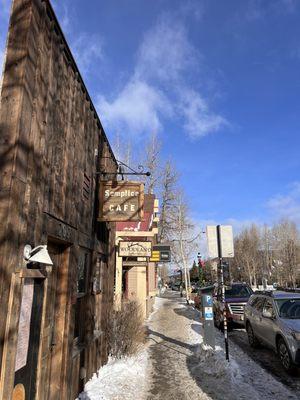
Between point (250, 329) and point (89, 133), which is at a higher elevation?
point (89, 133)

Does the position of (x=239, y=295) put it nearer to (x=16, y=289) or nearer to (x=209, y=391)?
(x=209, y=391)

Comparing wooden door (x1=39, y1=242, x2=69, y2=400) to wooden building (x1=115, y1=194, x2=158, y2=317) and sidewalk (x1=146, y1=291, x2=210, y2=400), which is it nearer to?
sidewalk (x1=146, y1=291, x2=210, y2=400)

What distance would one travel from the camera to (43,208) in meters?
4.48

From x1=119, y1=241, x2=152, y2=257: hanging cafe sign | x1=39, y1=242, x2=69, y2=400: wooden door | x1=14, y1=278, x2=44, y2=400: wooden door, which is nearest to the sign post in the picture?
x1=119, y1=241, x2=152, y2=257: hanging cafe sign

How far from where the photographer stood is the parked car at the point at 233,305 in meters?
15.7

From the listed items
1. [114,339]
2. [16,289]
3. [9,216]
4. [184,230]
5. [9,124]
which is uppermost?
[184,230]

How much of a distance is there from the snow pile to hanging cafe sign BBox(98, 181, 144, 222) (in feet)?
10.3

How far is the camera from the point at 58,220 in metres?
5.10

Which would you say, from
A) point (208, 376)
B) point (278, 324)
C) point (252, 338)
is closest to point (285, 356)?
point (278, 324)

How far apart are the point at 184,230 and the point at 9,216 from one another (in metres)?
36.2

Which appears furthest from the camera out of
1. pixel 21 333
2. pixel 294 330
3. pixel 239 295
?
pixel 239 295

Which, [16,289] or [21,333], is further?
[21,333]

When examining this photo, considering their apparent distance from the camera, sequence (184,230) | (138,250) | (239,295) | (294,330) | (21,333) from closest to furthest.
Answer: (21,333) → (294,330) → (138,250) → (239,295) → (184,230)

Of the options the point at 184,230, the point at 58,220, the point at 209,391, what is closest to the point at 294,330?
the point at 209,391
